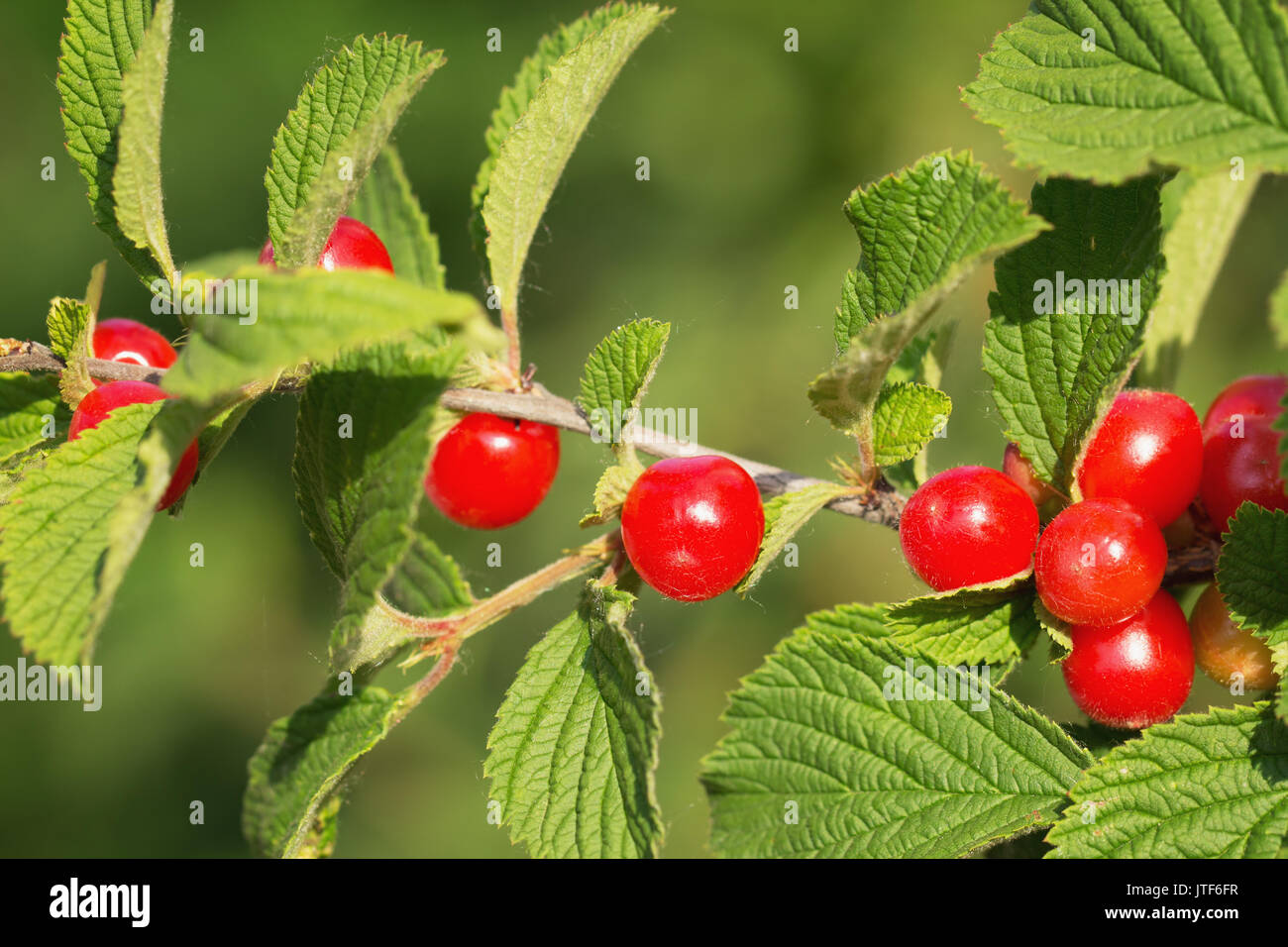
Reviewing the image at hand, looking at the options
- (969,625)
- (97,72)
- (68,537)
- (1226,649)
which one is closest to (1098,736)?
(1226,649)

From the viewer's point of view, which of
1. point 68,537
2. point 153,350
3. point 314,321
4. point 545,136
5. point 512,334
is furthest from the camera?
point 153,350

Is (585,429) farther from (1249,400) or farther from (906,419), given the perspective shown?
(1249,400)

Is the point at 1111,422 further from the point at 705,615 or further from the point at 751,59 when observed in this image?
the point at 751,59

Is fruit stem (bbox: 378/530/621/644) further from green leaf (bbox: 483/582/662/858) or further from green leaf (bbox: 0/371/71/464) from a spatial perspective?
green leaf (bbox: 0/371/71/464)

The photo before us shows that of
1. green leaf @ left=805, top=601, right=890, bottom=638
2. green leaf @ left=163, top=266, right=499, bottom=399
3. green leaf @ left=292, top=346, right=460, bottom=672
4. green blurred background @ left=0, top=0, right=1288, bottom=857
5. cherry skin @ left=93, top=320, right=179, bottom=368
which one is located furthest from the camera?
green blurred background @ left=0, top=0, right=1288, bottom=857

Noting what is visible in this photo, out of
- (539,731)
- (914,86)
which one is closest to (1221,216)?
(539,731)

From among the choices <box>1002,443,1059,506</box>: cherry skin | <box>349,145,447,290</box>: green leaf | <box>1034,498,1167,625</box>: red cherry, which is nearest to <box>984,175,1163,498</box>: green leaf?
<box>1002,443,1059,506</box>: cherry skin
